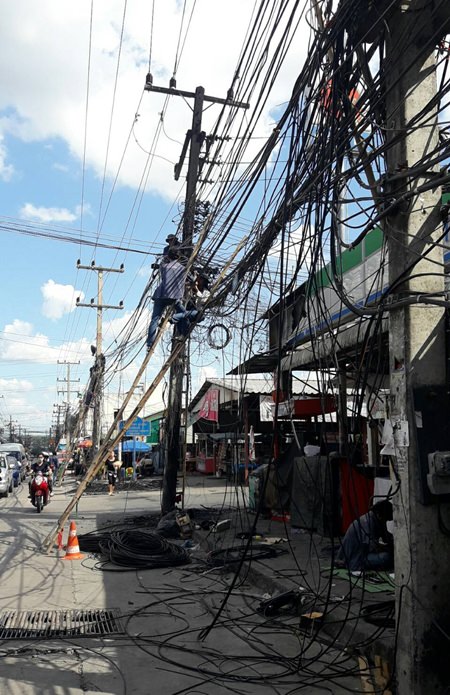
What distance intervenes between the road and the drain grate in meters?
0.07

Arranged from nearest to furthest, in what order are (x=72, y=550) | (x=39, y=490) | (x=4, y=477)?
(x=72, y=550) < (x=39, y=490) < (x=4, y=477)

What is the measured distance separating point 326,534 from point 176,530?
345cm

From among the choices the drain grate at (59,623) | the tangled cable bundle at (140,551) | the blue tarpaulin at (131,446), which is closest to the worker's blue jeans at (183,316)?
the tangled cable bundle at (140,551)

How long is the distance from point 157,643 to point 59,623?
1403 millimetres

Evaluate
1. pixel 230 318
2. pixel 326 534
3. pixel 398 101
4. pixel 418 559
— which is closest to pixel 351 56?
pixel 398 101

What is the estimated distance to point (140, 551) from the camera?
10719 mm

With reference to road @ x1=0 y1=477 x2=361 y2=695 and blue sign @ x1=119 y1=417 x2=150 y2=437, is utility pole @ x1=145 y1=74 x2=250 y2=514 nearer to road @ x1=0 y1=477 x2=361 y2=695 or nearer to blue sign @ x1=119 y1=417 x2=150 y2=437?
road @ x1=0 y1=477 x2=361 y2=695

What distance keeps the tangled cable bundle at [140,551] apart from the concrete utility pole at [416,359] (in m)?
6.37

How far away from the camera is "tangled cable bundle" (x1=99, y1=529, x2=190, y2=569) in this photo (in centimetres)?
1024

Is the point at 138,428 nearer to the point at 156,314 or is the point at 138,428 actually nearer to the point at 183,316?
the point at 156,314

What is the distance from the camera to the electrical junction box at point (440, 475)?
4.45 m

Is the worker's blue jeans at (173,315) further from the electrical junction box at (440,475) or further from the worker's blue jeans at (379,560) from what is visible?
the electrical junction box at (440,475)

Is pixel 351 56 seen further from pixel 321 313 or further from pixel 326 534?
pixel 326 534

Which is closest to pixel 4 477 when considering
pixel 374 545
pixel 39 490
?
pixel 39 490
